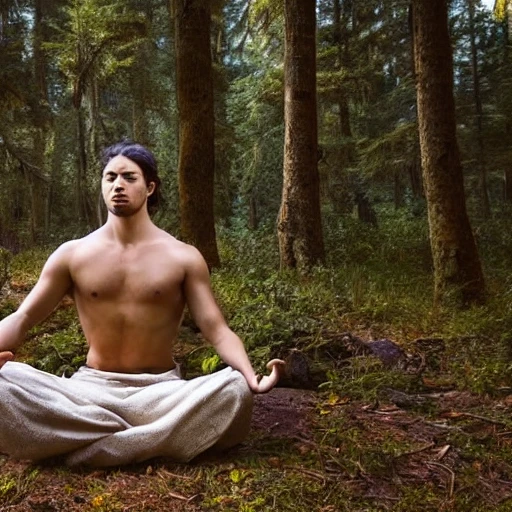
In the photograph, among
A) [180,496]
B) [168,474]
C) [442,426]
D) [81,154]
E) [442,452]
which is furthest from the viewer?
[81,154]

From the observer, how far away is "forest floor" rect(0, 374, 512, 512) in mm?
2480

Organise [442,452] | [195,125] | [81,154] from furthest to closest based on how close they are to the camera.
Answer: [81,154] < [195,125] < [442,452]

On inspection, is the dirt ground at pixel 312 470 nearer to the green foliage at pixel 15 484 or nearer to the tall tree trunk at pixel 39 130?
the green foliage at pixel 15 484

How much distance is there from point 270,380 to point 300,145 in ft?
19.2

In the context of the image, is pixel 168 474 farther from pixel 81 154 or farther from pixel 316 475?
pixel 81 154

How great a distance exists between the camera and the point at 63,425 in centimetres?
275

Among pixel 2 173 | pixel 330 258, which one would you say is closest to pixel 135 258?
pixel 330 258

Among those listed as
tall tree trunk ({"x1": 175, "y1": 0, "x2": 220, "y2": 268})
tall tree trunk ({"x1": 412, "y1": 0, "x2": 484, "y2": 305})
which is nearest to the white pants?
tall tree trunk ({"x1": 412, "y1": 0, "x2": 484, "y2": 305})

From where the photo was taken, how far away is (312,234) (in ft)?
27.0

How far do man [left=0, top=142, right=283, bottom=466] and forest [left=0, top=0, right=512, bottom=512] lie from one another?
145 millimetres

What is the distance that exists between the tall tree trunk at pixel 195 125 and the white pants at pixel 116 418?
4.99m

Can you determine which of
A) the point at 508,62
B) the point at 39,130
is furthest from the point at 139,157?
the point at 508,62

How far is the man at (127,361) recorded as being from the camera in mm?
2762

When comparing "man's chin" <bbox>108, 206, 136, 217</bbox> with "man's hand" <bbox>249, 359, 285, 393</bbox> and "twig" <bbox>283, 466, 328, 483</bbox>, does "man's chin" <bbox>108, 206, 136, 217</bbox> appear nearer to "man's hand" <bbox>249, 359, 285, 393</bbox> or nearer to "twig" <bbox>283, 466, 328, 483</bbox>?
"man's hand" <bbox>249, 359, 285, 393</bbox>
